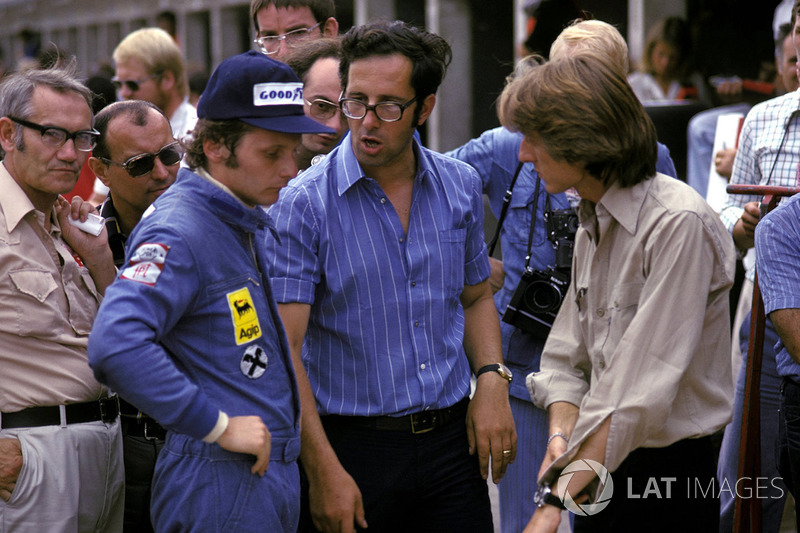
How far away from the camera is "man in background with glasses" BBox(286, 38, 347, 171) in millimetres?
3684

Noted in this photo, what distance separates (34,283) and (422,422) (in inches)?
47.6

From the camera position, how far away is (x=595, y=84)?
2488 mm

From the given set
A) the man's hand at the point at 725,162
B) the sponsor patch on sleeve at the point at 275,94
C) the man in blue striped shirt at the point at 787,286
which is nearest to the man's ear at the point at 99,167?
the sponsor patch on sleeve at the point at 275,94

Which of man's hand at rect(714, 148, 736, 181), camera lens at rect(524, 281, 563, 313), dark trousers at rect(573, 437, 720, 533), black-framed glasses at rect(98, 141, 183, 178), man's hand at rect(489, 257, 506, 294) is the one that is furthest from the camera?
man's hand at rect(714, 148, 736, 181)

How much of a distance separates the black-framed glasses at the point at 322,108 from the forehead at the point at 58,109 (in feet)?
2.88

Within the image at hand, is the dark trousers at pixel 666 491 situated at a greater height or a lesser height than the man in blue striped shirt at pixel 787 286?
lesser

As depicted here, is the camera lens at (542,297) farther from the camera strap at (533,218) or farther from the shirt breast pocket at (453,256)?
the shirt breast pocket at (453,256)

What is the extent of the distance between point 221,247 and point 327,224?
0.56m

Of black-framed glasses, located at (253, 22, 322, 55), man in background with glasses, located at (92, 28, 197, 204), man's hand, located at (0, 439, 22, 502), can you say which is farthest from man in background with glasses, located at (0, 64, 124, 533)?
man in background with glasses, located at (92, 28, 197, 204)

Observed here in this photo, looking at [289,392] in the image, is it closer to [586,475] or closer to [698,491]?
[586,475]

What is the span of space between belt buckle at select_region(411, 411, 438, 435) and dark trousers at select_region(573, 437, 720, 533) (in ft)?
1.81

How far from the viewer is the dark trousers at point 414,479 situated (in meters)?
2.92

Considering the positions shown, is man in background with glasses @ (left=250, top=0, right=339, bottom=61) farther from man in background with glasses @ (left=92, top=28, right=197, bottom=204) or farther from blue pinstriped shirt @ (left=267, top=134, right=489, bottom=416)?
blue pinstriped shirt @ (left=267, top=134, right=489, bottom=416)

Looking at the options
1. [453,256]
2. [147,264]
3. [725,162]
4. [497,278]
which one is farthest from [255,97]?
[725,162]
